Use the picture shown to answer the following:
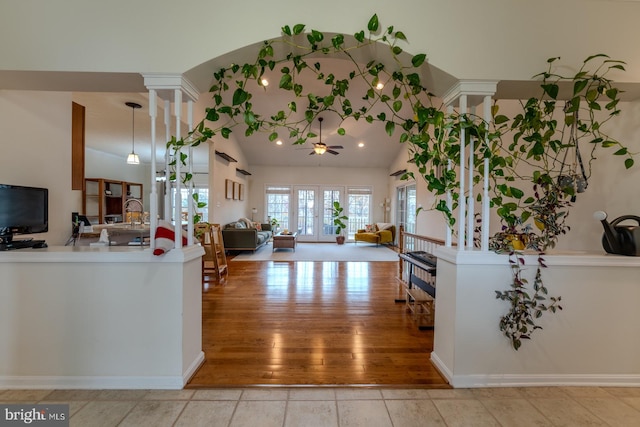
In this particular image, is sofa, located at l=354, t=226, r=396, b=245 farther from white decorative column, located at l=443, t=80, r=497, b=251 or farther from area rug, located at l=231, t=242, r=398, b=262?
white decorative column, located at l=443, t=80, r=497, b=251

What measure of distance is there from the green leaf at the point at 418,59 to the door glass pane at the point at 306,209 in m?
8.40

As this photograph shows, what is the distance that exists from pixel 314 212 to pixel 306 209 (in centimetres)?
31

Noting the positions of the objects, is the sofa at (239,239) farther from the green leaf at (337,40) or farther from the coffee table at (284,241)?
the green leaf at (337,40)

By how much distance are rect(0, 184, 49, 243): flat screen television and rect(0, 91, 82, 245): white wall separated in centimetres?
41

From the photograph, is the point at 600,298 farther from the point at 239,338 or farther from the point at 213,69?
the point at 213,69

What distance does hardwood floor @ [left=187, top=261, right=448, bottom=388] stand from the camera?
2031 millimetres

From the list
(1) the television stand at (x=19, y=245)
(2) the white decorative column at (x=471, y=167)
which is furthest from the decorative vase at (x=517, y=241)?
(1) the television stand at (x=19, y=245)

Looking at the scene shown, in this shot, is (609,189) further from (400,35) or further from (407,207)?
(407,207)

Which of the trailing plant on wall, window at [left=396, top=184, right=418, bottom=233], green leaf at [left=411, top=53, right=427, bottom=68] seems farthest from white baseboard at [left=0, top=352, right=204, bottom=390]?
window at [left=396, top=184, right=418, bottom=233]

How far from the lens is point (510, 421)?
1.61m

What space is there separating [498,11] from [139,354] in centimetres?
333

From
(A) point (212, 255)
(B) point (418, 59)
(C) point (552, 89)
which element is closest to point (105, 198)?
(A) point (212, 255)

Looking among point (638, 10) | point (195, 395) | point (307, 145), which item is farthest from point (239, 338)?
point (307, 145)

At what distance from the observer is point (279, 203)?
1016cm
